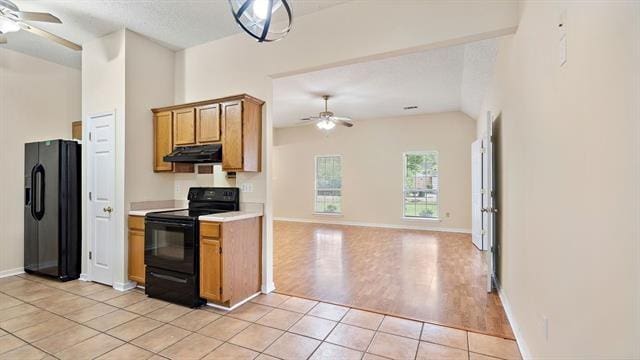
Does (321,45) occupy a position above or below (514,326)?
above

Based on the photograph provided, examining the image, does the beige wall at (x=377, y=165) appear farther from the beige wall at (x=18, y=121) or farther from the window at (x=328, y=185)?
the beige wall at (x=18, y=121)

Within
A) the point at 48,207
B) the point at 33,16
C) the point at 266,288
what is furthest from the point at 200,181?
the point at 33,16

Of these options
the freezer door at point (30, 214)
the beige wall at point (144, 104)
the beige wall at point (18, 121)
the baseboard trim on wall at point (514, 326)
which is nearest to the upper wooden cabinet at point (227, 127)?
the beige wall at point (144, 104)

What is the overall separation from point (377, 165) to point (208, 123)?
5.37m

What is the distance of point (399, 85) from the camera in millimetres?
5219

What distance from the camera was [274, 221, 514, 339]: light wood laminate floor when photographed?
287 cm

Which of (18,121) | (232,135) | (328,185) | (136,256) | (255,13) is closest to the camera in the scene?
(255,13)

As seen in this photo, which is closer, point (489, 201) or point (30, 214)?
point (489, 201)

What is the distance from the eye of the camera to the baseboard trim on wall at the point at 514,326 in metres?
2.10

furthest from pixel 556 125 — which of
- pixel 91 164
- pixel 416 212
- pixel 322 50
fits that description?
pixel 416 212

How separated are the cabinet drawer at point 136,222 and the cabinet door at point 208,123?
1119 millimetres

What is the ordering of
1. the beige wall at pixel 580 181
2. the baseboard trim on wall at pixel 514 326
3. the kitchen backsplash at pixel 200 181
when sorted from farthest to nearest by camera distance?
the kitchen backsplash at pixel 200 181 < the baseboard trim on wall at pixel 514 326 < the beige wall at pixel 580 181

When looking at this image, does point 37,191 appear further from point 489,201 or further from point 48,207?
point 489,201

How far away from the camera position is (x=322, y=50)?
122 inches
